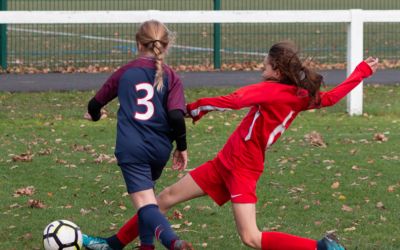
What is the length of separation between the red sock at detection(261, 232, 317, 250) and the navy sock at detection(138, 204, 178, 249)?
1.89ft

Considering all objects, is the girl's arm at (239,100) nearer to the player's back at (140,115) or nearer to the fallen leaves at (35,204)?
the player's back at (140,115)

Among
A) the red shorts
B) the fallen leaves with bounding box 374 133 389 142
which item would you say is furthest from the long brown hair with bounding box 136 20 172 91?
the fallen leaves with bounding box 374 133 389 142

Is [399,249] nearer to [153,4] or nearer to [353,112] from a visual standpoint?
[353,112]

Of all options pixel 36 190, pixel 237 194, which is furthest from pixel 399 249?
pixel 36 190

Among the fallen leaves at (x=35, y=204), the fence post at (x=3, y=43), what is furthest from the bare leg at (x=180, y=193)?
the fence post at (x=3, y=43)

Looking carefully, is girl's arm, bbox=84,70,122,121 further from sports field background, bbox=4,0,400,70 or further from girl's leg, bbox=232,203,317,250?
sports field background, bbox=4,0,400,70

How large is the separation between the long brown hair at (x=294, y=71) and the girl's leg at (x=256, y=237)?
83 cm

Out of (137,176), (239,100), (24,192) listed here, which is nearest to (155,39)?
(239,100)

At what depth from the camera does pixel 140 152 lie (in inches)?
259

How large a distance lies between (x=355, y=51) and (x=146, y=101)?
7902 mm

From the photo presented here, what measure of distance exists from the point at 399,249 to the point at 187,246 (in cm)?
Result: 190

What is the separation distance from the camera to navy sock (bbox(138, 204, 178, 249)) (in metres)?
6.42

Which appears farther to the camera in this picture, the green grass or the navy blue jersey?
the green grass

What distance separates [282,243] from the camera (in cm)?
646
